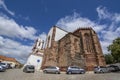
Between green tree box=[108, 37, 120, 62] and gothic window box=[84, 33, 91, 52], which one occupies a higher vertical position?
gothic window box=[84, 33, 91, 52]

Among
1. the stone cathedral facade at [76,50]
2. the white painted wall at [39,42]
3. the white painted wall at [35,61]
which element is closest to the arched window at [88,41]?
the stone cathedral facade at [76,50]

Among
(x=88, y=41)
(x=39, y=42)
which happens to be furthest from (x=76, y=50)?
(x=39, y=42)

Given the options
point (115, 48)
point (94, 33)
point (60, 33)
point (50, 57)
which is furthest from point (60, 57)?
point (115, 48)

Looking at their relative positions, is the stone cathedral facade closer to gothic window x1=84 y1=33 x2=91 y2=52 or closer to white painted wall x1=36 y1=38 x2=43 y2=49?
gothic window x1=84 y1=33 x2=91 y2=52

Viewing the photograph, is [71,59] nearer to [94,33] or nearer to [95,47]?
[95,47]

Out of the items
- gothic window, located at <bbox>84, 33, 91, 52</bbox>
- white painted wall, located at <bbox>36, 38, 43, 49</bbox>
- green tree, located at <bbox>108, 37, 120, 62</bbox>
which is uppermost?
A: white painted wall, located at <bbox>36, 38, 43, 49</bbox>

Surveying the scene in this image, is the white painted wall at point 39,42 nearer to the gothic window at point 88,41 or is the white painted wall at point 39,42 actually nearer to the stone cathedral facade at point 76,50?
the stone cathedral facade at point 76,50

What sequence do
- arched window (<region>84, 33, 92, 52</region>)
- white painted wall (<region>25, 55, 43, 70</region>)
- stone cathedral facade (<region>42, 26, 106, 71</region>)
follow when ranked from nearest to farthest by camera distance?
1. stone cathedral facade (<region>42, 26, 106, 71</region>)
2. arched window (<region>84, 33, 92, 52</region>)
3. white painted wall (<region>25, 55, 43, 70</region>)

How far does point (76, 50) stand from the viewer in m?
41.6

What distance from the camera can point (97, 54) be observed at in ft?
134

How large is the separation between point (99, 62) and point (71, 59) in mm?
8015

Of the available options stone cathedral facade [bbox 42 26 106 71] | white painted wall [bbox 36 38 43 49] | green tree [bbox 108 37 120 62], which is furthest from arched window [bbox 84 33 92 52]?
white painted wall [bbox 36 38 43 49]

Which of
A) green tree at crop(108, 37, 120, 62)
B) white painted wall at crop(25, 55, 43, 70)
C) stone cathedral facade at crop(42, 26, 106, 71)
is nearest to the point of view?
green tree at crop(108, 37, 120, 62)

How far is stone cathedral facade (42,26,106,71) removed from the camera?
39.2 m
